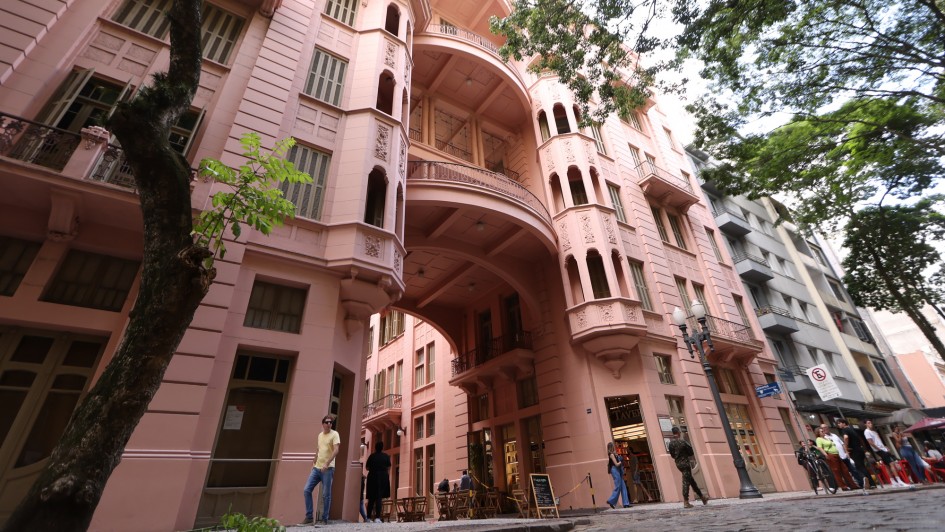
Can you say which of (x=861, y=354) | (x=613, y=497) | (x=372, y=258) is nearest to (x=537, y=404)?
(x=613, y=497)

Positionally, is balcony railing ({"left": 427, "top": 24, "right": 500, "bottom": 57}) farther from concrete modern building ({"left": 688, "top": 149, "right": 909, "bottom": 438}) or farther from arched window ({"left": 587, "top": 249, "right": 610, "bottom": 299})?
concrete modern building ({"left": 688, "top": 149, "right": 909, "bottom": 438})

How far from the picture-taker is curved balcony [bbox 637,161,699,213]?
66.6ft

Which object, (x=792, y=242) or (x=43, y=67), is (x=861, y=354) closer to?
(x=792, y=242)

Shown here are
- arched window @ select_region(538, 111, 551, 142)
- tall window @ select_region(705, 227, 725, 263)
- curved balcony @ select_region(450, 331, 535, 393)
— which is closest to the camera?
curved balcony @ select_region(450, 331, 535, 393)

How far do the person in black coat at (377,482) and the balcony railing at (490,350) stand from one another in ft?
27.1

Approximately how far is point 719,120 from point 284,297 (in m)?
14.4

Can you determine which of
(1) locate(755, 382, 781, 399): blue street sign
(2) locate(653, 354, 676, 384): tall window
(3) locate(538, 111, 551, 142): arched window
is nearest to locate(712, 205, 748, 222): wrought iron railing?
(3) locate(538, 111, 551, 142): arched window

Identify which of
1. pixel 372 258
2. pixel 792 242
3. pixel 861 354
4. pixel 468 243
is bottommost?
pixel 372 258

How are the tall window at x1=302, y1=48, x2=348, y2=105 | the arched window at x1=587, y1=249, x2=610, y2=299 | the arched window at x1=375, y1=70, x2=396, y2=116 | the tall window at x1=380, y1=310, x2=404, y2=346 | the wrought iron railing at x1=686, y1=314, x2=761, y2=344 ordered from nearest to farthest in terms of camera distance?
the tall window at x1=302, y1=48, x2=348, y2=105 → the arched window at x1=375, y1=70, x2=396, y2=116 → the arched window at x1=587, y1=249, x2=610, y2=299 → the wrought iron railing at x1=686, y1=314, x2=761, y2=344 → the tall window at x1=380, y1=310, x2=404, y2=346

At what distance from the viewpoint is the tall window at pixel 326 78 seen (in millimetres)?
12461

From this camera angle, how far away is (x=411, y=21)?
53.1ft

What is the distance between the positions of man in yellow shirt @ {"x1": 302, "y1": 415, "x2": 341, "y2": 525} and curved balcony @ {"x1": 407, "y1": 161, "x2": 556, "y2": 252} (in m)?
8.06

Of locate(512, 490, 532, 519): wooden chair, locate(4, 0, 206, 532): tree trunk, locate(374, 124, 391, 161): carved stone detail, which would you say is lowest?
locate(512, 490, 532, 519): wooden chair

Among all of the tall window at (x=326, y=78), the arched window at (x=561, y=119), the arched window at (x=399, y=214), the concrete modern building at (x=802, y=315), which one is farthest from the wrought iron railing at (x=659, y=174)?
the tall window at (x=326, y=78)
